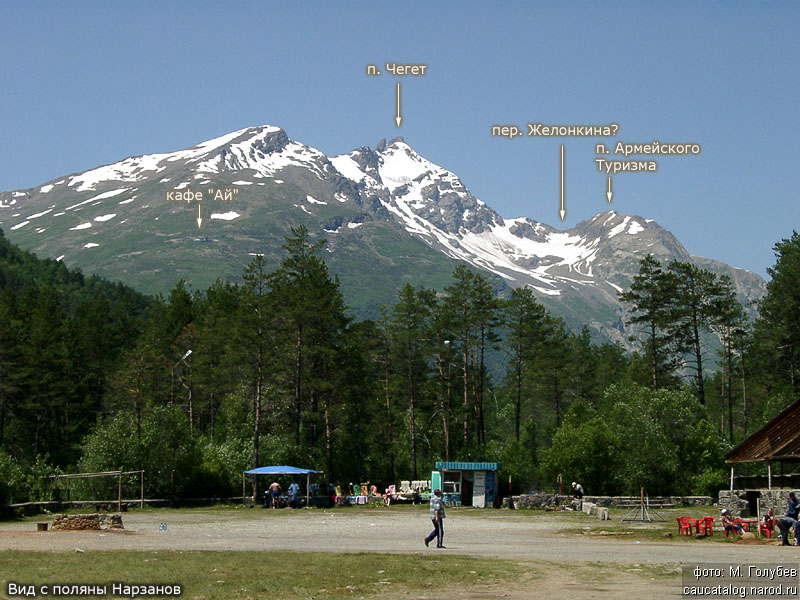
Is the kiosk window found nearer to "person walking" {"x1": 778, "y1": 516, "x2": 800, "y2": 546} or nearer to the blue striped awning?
the blue striped awning

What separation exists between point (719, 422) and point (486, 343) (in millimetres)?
27912

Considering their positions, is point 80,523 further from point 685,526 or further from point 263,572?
point 685,526

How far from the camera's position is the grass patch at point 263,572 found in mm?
16734

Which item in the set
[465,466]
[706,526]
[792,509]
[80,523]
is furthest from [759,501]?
[465,466]

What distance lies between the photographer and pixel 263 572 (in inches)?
744

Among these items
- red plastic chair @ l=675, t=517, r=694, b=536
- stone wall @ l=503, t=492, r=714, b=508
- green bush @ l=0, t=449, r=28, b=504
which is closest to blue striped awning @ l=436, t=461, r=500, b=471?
stone wall @ l=503, t=492, r=714, b=508

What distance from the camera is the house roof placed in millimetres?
36312

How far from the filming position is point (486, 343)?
275 ft

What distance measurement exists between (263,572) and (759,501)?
1947cm

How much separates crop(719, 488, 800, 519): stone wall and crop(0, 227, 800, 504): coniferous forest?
21.2 m

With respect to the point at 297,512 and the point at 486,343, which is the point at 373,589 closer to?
the point at 297,512

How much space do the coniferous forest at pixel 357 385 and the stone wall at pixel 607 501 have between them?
7.10 metres

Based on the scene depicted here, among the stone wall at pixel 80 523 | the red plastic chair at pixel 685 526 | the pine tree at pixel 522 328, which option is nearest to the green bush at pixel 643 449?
the pine tree at pixel 522 328

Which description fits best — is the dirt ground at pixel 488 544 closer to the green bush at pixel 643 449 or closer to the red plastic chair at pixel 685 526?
the red plastic chair at pixel 685 526
